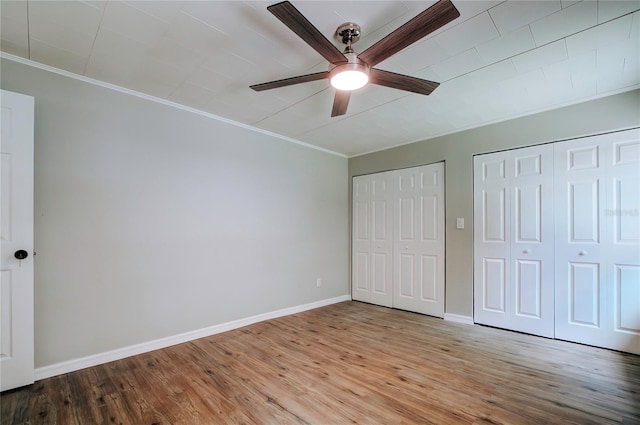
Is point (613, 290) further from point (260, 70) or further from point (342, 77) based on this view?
point (260, 70)

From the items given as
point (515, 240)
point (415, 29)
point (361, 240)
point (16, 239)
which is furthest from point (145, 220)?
point (515, 240)

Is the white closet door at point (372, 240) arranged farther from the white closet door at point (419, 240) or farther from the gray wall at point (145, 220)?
the gray wall at point (145, 220)

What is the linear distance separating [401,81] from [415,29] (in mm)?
509

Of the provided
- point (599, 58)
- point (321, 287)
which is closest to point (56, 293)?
point (321, 287)

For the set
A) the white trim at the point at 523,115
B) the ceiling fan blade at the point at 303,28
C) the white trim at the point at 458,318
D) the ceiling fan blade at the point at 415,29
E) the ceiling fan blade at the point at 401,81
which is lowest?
the white trim at the point at 458,318

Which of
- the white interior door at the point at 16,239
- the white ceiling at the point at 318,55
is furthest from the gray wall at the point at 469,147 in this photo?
the white interior door at the point at 16,239

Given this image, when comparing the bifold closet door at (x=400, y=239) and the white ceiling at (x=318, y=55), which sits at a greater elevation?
the white ceiling at (x=318, y=55)

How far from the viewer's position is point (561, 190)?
304cm

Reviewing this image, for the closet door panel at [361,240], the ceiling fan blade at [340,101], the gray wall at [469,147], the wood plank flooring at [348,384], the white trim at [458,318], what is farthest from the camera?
the closet door panel at [361,240]

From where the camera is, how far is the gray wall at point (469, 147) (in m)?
2.80

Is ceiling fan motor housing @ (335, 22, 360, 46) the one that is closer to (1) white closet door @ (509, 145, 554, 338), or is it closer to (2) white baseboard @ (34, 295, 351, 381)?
(1) white closet door @ (509, 145, 554, 338)

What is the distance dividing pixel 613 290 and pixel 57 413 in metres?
4.66

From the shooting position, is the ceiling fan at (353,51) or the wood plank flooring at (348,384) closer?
the ceiling fan at (353,51)

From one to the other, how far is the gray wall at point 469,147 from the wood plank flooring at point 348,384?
2.82 feet
